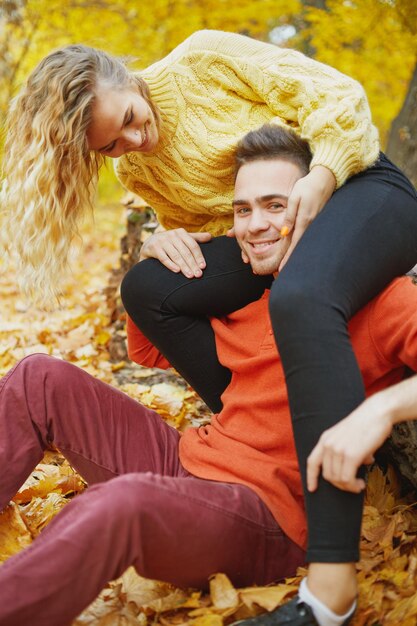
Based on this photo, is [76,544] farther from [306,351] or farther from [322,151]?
[322,151]

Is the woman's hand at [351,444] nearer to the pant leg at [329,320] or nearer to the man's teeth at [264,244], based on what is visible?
the pant leg at [329,320]

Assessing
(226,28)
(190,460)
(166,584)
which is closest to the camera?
(166,584)

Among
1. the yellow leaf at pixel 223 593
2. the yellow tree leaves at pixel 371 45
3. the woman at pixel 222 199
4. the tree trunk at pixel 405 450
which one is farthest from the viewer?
the yellow tree leaves at pixel 371 45

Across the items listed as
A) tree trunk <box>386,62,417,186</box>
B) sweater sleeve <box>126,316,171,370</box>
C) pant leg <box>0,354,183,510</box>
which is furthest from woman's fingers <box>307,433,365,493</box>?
tree trunk <box>386,62,417,186</box>

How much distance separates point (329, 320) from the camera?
162cm

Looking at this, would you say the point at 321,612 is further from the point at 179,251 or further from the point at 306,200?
the point at 179,251

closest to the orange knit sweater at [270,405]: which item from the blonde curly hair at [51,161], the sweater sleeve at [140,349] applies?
the sweater sleeve at [140,349]

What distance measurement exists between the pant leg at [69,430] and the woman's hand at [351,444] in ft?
2.30

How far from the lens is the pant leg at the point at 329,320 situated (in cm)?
153

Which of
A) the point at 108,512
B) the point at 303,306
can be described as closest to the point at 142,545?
the point at 108,512

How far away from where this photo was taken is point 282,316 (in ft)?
5.42

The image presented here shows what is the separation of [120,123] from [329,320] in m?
1.08

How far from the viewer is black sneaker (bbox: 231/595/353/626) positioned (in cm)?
152

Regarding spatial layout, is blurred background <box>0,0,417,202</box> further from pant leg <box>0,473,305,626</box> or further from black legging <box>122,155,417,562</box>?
pant leg <box>0,473,305,626</box>
